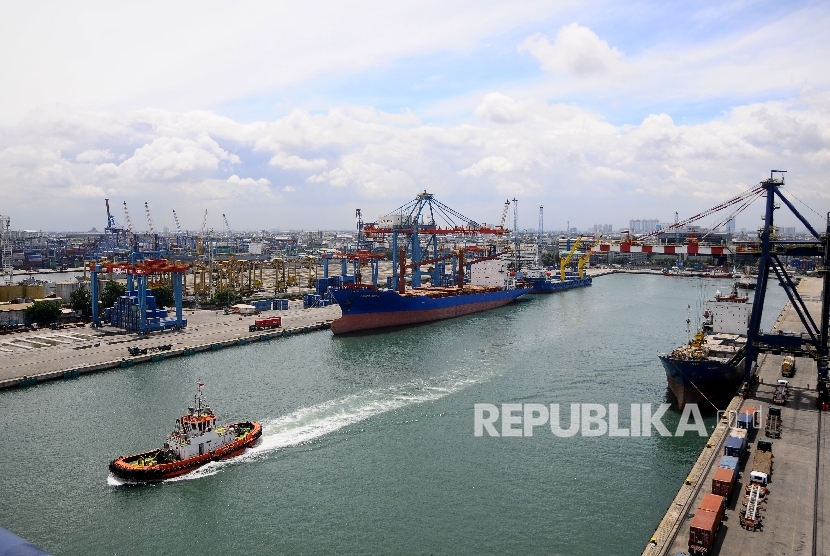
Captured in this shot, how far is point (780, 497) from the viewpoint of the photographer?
12.2 meters

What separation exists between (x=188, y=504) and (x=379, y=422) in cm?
667

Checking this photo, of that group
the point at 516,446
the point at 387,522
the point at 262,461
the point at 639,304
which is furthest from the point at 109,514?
the point at 639,304

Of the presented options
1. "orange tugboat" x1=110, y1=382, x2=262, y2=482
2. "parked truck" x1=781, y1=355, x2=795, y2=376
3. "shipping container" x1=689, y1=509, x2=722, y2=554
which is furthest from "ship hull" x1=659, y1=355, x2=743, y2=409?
"orange tugboat" x1=110, y1=382, x2=262, y2=482

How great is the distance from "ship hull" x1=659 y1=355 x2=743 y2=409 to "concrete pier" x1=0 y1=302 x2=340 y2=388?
2177 centimetres

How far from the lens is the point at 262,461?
16.3 metres

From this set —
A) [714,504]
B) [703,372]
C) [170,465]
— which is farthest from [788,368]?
[170,465]

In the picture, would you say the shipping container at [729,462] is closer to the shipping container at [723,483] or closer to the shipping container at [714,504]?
the shipping container at [723,483]

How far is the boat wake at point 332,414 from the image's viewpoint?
16625 millimetres

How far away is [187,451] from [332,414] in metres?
5.16

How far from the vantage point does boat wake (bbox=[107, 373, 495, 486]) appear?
54.5ft

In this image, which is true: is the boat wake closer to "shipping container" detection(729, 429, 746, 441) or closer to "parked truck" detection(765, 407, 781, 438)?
"shipping container" detection(729, 429, 746, 441)

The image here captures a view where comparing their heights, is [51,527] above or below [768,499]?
below

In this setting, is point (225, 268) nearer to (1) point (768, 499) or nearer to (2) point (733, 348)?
(2) point (733, 348)

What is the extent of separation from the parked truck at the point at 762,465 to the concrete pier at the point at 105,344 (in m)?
24.6
